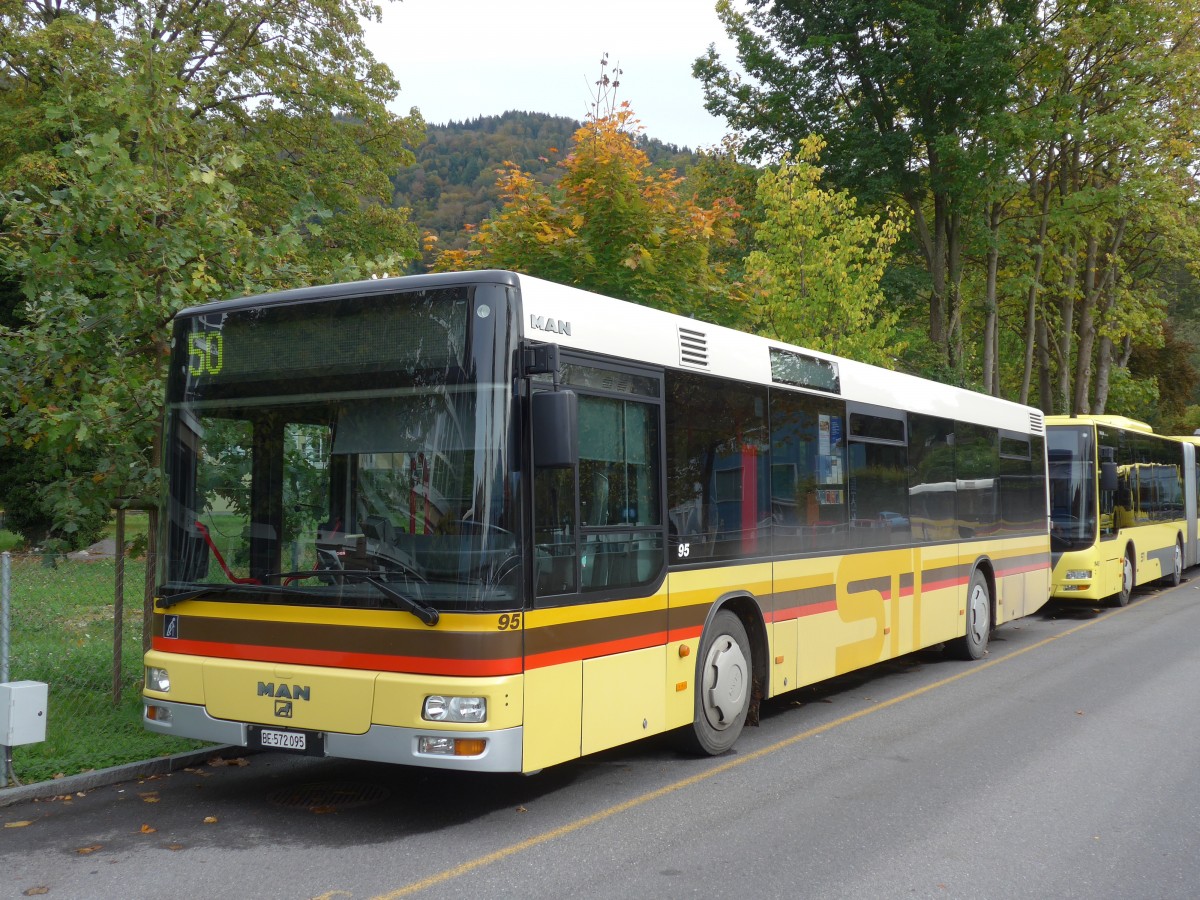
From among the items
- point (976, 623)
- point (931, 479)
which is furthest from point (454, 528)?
point (976, 623)

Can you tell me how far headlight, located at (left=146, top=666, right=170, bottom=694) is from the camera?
664 cm

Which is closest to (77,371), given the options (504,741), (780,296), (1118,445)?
(504,741)

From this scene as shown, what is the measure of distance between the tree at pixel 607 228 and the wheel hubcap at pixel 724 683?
6702mm

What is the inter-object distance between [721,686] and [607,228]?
789 centimetres

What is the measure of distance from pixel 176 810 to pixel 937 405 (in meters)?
8.73

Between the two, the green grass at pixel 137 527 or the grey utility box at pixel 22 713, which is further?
the green grass at pixel 137 527

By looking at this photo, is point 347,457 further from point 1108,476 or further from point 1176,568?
point 1176,568

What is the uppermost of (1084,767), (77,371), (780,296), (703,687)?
(780,296)

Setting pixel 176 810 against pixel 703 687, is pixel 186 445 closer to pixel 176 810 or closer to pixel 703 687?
pixel 176 810

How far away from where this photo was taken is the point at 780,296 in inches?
771

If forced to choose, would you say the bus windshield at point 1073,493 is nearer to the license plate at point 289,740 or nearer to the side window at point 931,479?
the side window at point 931,479

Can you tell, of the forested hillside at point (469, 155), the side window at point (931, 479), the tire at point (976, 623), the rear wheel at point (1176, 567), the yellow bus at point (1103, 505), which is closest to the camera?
the side window at point (931, 479)

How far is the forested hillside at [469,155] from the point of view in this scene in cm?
5484

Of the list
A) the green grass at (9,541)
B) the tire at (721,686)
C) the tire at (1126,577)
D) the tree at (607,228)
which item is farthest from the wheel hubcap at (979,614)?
the green grass at (9,541)
